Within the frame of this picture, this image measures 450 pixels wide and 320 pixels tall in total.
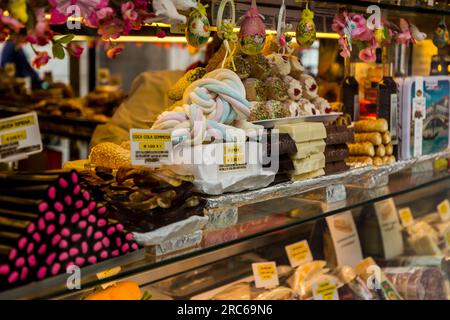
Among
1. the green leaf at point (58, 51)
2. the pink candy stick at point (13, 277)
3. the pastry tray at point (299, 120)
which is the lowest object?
the pink candy stick at point (13, 277)

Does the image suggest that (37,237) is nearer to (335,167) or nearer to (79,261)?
(79,261)

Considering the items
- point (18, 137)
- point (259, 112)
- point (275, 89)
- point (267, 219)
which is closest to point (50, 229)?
point (18, 137)

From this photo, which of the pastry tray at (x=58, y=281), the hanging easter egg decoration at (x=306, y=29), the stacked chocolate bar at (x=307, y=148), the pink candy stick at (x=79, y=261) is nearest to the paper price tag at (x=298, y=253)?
the stacked chocolate bar at (x=307, y=148)

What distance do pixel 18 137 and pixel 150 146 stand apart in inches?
11.6

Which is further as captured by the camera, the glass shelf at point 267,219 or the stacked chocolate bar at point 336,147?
the stacked chocolate bar at point 336,147

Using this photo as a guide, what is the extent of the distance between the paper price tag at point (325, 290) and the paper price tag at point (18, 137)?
1.16 m

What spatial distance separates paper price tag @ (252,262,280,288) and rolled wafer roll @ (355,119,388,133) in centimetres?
53

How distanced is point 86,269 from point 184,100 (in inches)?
21.5

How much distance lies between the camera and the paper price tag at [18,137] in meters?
1.14

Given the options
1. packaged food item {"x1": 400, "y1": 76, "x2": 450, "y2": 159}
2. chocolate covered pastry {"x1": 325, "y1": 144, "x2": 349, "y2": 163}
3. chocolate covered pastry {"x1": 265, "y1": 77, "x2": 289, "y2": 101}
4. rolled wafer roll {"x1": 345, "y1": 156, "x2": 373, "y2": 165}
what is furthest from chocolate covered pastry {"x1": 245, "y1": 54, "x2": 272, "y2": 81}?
packaged food item {"x1": 400, "y1": 76, "x2": 450, "y2": 159}

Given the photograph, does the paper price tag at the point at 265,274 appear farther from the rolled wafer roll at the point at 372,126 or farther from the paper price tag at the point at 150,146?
the paper price tag at the point at 150,146

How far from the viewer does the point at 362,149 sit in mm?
1971
